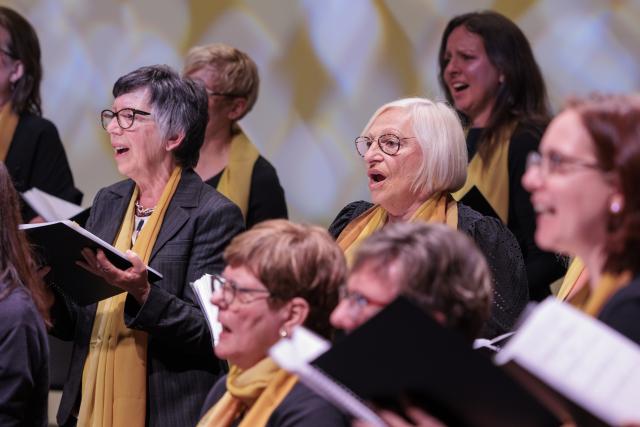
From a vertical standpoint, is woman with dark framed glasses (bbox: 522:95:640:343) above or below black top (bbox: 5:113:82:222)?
above

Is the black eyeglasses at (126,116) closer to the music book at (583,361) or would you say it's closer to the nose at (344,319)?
the nose at (344,319)

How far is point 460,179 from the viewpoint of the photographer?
11.0 feet

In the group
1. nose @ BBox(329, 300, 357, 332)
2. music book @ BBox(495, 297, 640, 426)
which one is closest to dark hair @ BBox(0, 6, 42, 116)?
nose @ BBox(329, 300, 357, 332)

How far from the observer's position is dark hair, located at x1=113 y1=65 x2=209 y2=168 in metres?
3.55

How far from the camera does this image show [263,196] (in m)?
4.36

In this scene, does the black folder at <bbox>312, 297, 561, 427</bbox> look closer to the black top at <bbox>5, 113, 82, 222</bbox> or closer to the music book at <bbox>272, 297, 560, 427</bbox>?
the music book at <bbox>272, 297, 560, 427</bbox>

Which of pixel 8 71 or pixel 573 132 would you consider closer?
pixel 573 132

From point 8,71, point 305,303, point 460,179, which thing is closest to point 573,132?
point 305,303

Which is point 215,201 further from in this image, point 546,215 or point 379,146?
point 546,215

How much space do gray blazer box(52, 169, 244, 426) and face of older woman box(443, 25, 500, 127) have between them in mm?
1160

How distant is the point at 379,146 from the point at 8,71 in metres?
1.86

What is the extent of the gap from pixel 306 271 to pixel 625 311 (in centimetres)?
75

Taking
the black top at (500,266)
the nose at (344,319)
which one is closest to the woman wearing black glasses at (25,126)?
the black top at (500,266)

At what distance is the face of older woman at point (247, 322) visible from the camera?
2459 millimetres
